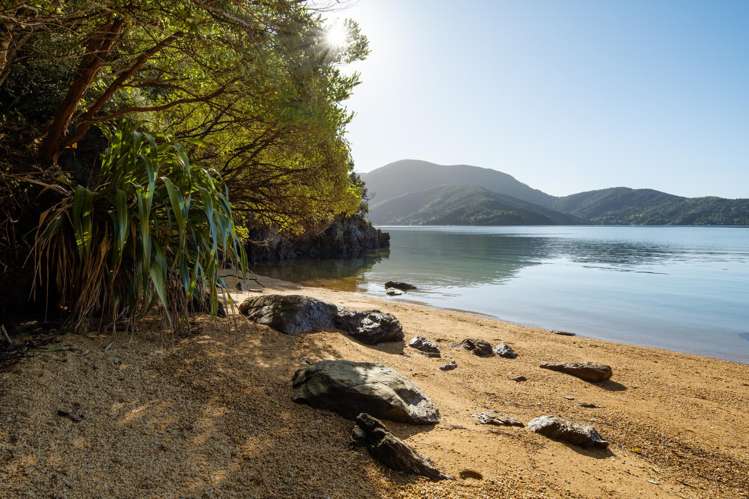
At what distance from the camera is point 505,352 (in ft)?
28.5

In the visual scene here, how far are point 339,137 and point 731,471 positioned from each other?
8419 mm

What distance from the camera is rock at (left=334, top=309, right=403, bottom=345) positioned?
24.9 ft

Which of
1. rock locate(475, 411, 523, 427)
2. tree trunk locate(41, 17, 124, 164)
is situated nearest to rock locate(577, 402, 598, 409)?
rock locate(475, 411, 523, 427)

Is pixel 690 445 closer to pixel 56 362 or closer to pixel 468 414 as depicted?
pixel 468 414

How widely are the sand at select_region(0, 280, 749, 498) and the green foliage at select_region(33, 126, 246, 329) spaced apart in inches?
21.0

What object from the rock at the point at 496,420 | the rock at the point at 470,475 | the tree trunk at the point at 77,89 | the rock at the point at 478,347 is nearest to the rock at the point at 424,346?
the rock at the point at 478,347

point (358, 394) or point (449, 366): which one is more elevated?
point (358, 394)

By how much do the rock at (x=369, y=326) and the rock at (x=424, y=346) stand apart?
0.31 meters

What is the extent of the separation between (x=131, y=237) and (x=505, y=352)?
25.0 feet

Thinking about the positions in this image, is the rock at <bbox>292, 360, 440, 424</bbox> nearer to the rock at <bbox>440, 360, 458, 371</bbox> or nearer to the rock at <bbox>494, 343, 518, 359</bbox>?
the rock at <bbox>440, 360, 458, 371</bbox>

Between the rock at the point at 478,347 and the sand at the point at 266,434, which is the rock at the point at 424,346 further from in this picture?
the sand at the point at 266,434

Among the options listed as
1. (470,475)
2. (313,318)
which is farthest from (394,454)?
(313,318)

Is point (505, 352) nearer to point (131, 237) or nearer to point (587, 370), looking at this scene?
point (587, 370)

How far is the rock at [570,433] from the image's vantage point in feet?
14.2
